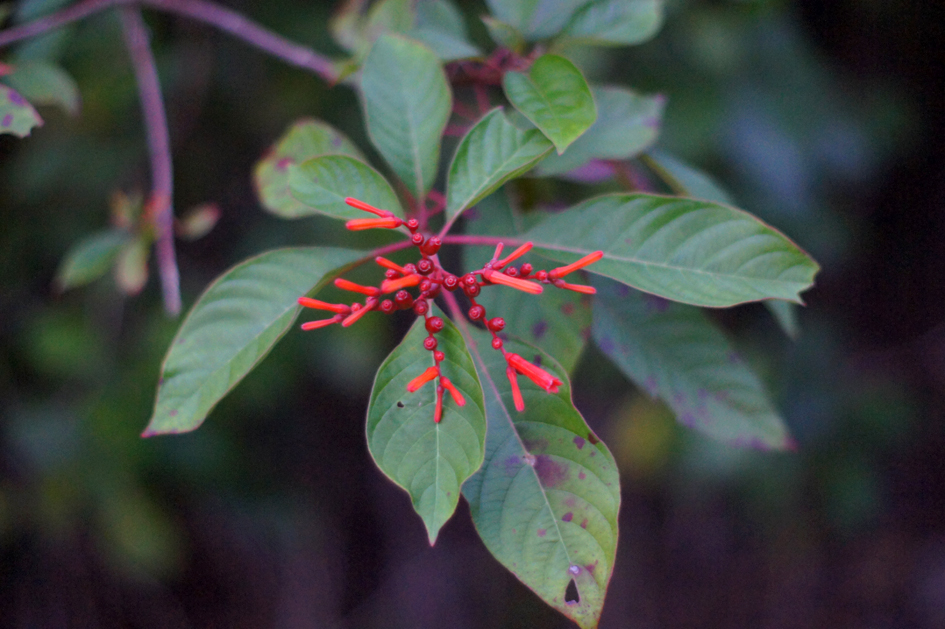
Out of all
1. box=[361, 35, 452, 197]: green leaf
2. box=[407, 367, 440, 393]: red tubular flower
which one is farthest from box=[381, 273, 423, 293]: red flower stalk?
box=[361, 35, 452, 197]: green leaf

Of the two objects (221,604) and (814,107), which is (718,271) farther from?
(221,604)

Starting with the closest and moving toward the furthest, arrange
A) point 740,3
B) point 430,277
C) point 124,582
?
point 430,277
point 740,3
point 124,582

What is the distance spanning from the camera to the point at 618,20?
3.24 ft

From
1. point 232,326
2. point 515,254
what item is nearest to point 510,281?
point 515,254

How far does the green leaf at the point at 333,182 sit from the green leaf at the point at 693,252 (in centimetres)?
28

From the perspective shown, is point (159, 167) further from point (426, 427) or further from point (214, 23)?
point (426, 427)

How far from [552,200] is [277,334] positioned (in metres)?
0.63

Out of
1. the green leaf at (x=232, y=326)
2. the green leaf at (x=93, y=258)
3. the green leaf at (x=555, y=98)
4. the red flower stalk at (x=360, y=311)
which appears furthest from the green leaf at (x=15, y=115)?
the green leaf at (x=555, y=98)

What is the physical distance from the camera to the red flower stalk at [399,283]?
2.03 ft

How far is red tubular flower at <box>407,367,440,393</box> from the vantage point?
0.64m

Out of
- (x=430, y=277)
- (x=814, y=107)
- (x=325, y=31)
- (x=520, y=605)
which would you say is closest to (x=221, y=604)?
(x=520, y=605)

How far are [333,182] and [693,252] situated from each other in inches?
19.5

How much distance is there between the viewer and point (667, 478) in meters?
2.80

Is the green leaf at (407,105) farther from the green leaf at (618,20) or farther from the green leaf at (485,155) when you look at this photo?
the green leaf at (618,20)
